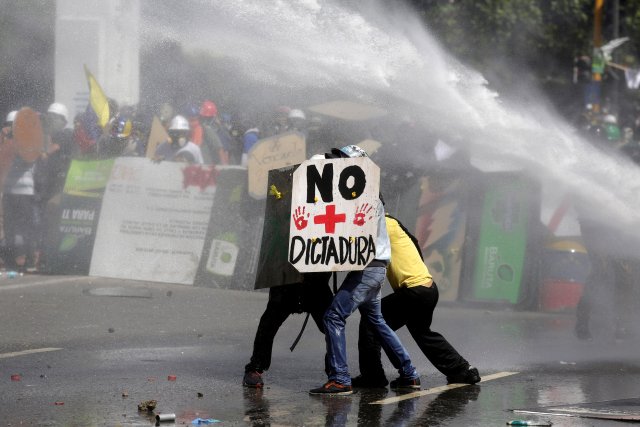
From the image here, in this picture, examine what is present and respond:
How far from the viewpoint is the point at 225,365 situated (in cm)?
933

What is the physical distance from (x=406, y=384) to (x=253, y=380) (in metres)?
1.00

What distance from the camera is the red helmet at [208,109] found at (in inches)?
675

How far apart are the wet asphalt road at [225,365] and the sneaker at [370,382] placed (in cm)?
18

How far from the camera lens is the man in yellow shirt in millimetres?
8289

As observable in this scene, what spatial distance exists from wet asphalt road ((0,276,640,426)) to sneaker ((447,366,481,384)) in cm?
11

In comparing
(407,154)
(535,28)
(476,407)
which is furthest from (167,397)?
(535,28)

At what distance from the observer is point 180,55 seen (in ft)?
56.0

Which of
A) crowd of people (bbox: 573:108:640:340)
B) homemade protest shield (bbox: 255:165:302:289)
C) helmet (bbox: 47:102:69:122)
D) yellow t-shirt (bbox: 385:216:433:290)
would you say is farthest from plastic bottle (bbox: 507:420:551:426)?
helmet (bbox: 47:102:69:122)

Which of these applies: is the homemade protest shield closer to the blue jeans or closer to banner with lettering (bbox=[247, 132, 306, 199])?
the blue jeans

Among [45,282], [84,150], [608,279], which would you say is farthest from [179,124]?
[608,279]

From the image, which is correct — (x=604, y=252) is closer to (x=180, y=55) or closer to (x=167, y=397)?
(x=167, y=397)

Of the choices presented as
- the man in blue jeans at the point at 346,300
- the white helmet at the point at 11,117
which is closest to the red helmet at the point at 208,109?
the white helmet at the point at 11,117

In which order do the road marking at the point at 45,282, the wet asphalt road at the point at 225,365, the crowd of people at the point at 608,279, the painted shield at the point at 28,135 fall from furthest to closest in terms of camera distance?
the painted shield at the point at 28,135
the road marking at the point at 45,282
the crowd of people at the point at 608,279
the wet asphalt road at the point at 225,365

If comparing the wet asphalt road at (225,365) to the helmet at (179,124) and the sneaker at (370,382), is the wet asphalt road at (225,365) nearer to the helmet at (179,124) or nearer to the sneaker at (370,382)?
the sneaker at (370,382)
